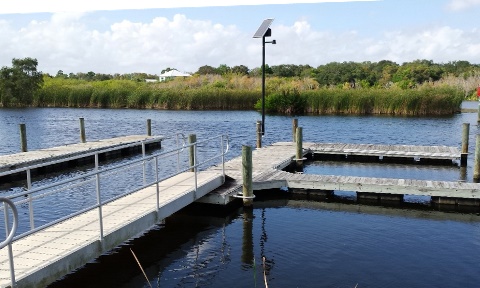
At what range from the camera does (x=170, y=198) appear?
9.88m

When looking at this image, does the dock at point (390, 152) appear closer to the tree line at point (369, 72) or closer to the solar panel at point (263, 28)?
the solar panel at point (263, 28)

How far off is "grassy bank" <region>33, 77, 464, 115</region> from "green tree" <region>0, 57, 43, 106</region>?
63.1 inches

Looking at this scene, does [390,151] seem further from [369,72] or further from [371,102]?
[369,72]

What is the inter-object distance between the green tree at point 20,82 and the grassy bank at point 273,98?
1602mm

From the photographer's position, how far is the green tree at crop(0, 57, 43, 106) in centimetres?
5098

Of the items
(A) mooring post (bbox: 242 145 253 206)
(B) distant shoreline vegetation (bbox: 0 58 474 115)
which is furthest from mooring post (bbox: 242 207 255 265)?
(B) distant shoreline vegetation (bbox: 0 58 474 115)

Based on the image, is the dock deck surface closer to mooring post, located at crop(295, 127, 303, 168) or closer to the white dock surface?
the white dock surface

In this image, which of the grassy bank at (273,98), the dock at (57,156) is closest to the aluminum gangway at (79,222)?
the dock at (57,156)

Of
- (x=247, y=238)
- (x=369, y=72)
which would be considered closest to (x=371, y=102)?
(x=247, y=238)

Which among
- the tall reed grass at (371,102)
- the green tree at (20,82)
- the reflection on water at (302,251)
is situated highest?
the green tree at (20,82)

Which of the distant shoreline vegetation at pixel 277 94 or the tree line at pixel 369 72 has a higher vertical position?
the tree line at pixel 369 72

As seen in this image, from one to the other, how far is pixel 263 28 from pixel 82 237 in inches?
606

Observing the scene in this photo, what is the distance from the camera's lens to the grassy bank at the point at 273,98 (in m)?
34.7

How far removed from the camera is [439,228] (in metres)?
10.5
